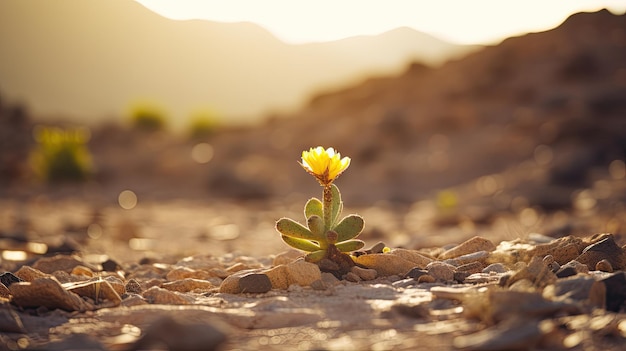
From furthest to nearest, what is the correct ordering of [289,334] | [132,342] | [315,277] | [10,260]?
[10,260] < [315,277] < [289,334] < [132,342]

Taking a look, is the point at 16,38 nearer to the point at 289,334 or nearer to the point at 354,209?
the point at 354,209

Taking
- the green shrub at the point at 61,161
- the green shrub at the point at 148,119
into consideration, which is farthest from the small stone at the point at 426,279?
the green shrub at the point at 148,119

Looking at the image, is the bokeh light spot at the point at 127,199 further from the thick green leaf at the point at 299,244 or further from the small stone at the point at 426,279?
the small stone at the point at 426,279

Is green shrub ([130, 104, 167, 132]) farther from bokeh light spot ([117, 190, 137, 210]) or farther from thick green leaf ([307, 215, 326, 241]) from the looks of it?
thick green leaf ([307, 215, 326, 241])

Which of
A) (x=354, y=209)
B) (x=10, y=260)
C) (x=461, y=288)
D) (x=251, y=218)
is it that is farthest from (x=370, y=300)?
(x=354, y=209)

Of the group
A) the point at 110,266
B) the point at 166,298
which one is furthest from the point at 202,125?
the point at 166,298

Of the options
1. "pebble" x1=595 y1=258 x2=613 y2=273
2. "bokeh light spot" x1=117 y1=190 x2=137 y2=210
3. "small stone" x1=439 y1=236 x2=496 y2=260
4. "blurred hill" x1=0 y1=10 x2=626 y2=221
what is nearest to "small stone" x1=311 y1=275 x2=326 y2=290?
"small stone" x1=439 y1=236 x2=496 y2=260

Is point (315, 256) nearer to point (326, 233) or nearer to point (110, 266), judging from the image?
point (326, 233)
